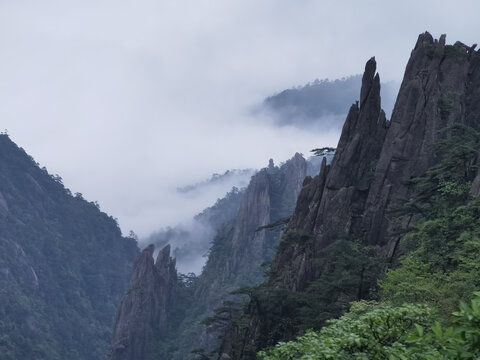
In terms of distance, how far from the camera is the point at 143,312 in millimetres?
107688

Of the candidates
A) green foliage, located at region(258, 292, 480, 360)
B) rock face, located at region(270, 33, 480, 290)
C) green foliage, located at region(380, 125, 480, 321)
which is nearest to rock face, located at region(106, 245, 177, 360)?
rock face, located at region(270, 33, 480, 290)

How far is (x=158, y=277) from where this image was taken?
112000mm

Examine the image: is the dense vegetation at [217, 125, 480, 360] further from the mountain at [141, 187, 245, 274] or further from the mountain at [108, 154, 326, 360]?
the mountain at [141, 187, 245, 274]

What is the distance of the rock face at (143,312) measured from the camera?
105 m

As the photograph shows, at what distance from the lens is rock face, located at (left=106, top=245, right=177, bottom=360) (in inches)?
4140

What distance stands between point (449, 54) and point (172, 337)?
72.1 m

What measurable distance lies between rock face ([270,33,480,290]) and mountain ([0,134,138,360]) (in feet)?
245

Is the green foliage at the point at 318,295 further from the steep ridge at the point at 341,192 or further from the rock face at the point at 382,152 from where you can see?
the rock face at the point at 382,152

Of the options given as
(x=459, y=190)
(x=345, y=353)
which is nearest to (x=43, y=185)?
(x=459, y=190)

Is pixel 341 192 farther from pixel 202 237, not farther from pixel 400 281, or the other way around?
pixel 202 237

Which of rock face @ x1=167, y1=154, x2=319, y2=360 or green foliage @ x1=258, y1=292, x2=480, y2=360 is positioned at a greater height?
rock face @ x1=167, y1=154, x2=319, y2=360

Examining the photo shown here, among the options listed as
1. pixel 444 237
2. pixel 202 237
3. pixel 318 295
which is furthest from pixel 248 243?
pixel 444 237

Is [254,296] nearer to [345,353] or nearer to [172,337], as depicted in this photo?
[345,353]

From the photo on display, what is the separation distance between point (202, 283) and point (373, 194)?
70.2 meters
